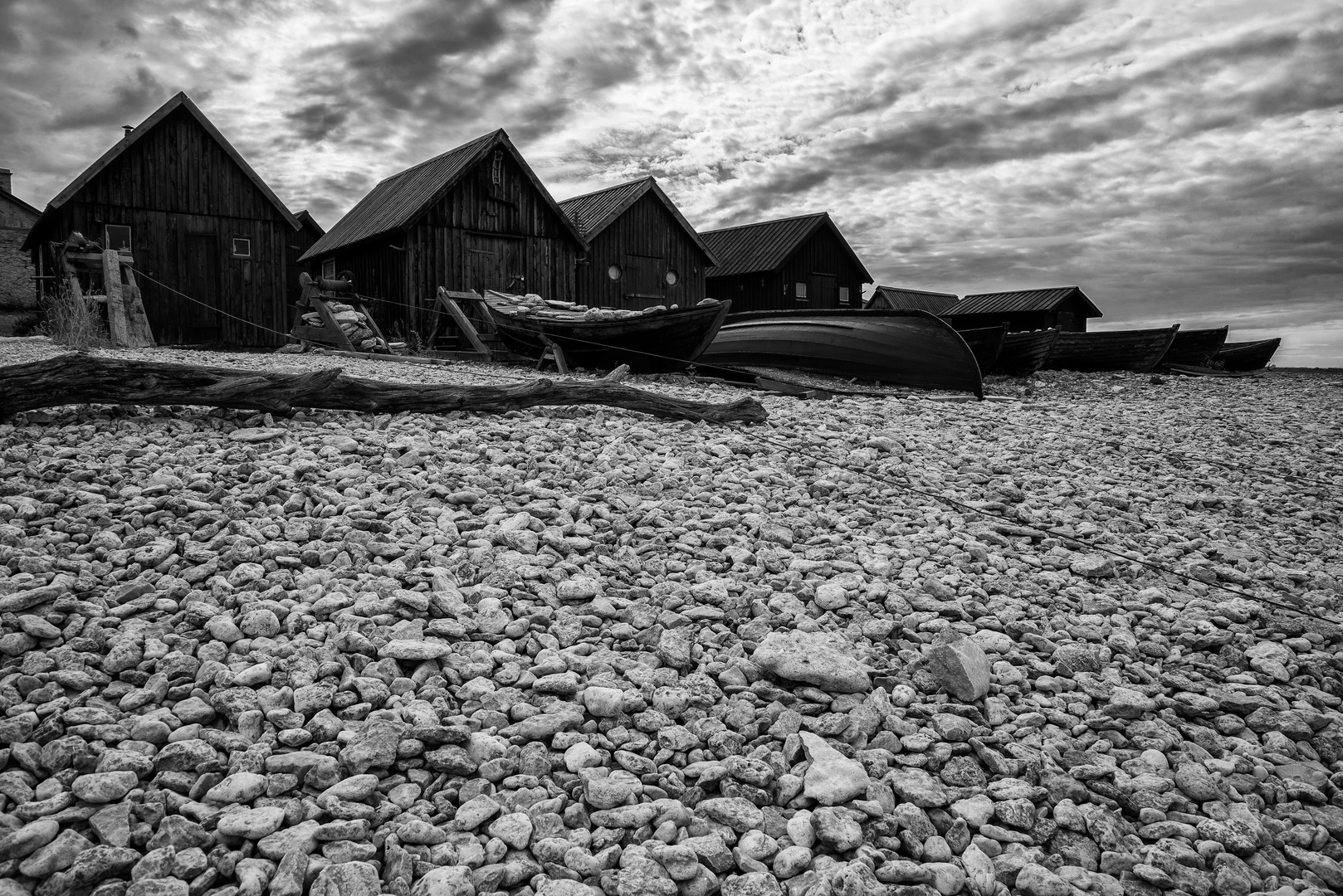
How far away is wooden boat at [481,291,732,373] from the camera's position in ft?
38.7

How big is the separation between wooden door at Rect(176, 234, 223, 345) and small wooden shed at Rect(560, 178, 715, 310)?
8907 mm

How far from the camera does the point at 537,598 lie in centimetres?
335

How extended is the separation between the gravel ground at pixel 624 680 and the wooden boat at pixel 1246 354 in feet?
80.6

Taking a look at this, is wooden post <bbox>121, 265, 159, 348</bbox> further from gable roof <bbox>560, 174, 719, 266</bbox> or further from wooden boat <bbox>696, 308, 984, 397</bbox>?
gable roof <bbox>560, 174, 719, 266</bbox>

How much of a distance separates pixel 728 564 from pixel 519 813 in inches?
71.6

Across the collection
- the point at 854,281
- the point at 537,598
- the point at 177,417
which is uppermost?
the point at 854,281

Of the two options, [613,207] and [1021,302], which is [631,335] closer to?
[613,207]

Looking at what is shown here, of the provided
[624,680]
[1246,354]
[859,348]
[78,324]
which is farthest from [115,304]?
[1246,354]

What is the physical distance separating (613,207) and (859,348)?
45.9 feet

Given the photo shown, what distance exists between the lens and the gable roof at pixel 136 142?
1720 centimetres

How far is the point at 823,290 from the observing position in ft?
104

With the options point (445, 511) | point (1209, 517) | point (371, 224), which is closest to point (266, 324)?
point (371, 224)

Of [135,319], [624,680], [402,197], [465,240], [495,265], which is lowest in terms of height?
[624,680]

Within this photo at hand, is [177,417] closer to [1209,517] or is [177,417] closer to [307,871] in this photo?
[307,871]
